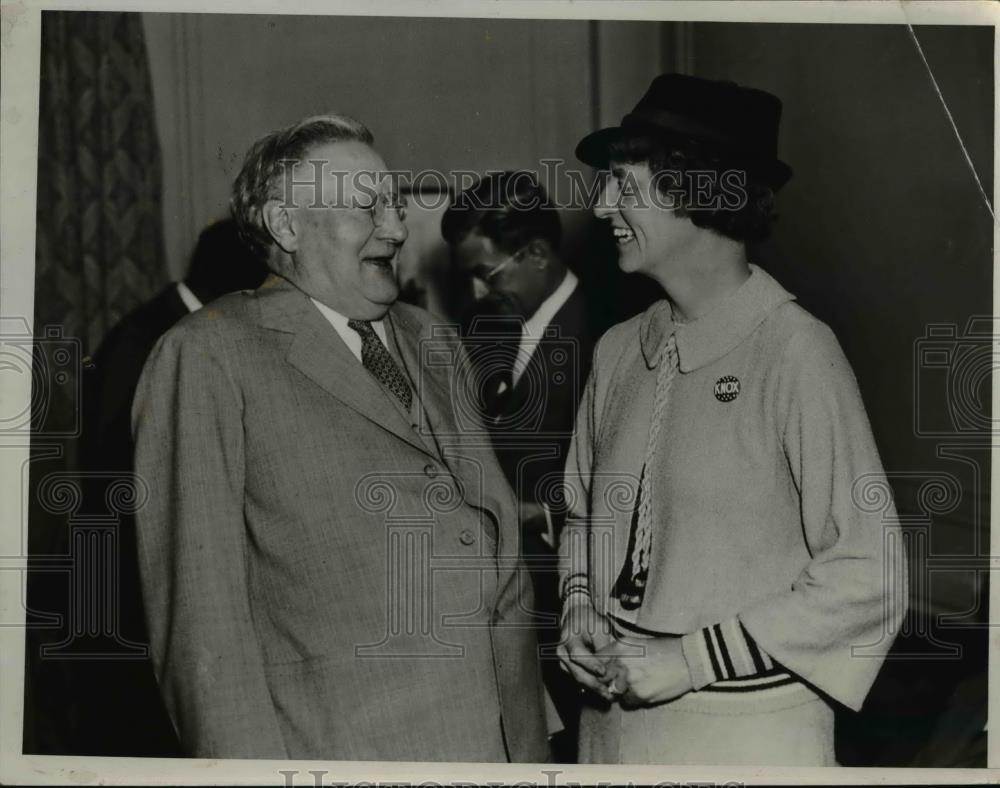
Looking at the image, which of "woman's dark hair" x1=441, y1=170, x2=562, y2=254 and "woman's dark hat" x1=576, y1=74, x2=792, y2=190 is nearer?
"woman's dark hat" x1=576, y1=74, x2=792, y2=190

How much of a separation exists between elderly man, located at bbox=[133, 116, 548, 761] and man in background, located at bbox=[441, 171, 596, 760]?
5 centimetres

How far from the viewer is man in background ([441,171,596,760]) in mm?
2066

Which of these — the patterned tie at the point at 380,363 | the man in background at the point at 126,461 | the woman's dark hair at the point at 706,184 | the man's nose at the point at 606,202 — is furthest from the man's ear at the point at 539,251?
the man in background at the point at 126,461

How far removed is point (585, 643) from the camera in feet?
6.60

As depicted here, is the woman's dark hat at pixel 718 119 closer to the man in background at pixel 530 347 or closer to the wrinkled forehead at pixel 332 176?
the man in background at pixel 530 347

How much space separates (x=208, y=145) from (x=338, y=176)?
11.0 inches

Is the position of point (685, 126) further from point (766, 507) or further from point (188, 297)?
point (188, 297)

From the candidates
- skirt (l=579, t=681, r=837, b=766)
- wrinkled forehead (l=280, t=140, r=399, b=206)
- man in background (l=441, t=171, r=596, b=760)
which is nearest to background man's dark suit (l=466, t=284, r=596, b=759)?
man in background (l=441, t=171, r=596, b=760)

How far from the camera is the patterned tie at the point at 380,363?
1988mm

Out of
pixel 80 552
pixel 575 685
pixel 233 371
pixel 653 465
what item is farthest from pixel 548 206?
pixel 80 552

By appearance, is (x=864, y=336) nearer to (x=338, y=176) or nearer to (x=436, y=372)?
(x=436, y=372)

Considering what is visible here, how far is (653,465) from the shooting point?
1.97 m

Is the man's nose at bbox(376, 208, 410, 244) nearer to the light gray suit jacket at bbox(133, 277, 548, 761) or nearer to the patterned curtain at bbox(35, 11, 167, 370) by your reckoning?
the light gray suit jacket at bbox(133, 277, 548, 761)

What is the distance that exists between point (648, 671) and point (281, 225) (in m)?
1.02
